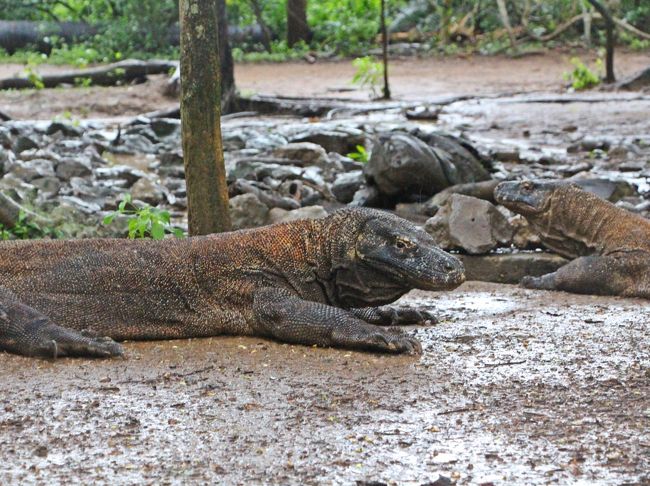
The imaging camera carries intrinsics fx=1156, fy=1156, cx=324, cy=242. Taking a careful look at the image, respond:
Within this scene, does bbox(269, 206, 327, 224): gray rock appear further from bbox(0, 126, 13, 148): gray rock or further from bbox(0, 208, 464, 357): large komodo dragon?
bbox(0, 126, 13, 148): gray rock

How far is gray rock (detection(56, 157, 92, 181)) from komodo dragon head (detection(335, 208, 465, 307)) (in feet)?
20.4

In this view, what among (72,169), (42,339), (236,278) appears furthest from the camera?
(72,169)

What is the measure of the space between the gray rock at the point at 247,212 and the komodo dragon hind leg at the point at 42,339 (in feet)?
11.4

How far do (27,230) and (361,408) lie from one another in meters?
4.67

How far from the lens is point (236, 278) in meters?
5.81

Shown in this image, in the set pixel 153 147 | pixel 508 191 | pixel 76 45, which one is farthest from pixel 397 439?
pixel 76 45

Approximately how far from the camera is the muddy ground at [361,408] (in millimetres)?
3697

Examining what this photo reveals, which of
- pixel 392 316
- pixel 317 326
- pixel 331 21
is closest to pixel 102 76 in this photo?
pixel 331 21

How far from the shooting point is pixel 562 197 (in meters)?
8.18

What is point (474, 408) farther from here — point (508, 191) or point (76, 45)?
point (76, 45)

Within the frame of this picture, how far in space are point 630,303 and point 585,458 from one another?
3429 mm

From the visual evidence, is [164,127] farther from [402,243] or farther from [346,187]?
[402,243]

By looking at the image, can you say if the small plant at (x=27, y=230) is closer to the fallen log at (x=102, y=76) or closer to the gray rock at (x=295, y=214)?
the gray rock at (x=295, y=214)

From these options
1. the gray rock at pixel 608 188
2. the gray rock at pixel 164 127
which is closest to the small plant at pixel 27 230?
the gray rock at pixel 608 188
